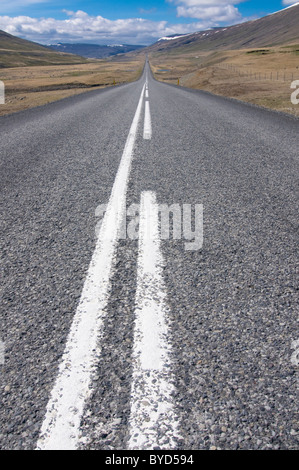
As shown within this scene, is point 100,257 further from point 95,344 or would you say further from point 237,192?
point 237,192

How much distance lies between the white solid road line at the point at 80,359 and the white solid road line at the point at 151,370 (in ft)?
0.72

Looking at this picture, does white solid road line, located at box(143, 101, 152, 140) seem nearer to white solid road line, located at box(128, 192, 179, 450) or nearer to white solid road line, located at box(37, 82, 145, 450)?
white solid road line, located at box(37, 82, 145, 450)

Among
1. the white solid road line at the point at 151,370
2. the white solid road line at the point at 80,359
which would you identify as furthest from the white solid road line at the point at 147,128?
the white solid road line at the point at 151,370

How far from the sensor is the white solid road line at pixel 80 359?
4.52ft

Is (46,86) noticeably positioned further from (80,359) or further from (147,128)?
(80,359)

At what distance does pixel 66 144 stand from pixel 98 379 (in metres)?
5.97

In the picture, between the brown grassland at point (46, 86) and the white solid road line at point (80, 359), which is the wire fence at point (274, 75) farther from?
the white solid road line at point (80, 359)

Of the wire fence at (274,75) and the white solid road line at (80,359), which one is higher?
the wire fence at (274,75)

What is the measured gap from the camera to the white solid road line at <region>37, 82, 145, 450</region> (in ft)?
4.52

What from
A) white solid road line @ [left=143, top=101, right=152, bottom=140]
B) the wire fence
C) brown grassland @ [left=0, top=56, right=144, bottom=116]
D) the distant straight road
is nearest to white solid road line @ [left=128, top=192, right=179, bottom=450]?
the distant straight road

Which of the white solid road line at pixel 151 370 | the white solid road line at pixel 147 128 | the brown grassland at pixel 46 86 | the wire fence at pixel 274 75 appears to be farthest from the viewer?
the wire fence at pixel 274 75

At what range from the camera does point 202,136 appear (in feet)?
24.1

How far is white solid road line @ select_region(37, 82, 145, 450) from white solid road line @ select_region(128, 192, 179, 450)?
22 cm

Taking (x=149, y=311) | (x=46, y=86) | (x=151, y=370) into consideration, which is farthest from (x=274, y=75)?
(x=151, y=370)
